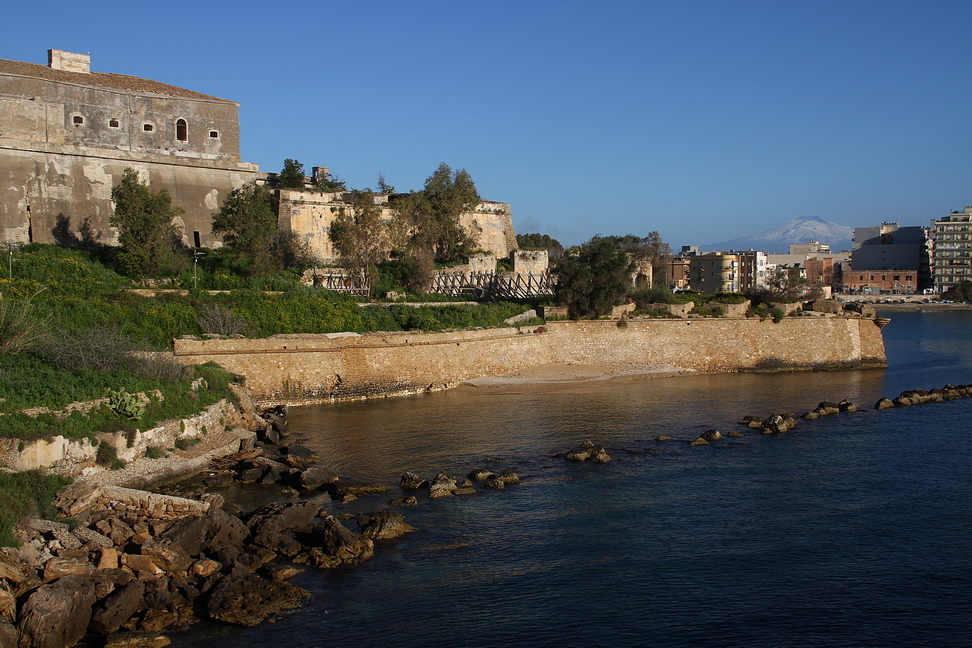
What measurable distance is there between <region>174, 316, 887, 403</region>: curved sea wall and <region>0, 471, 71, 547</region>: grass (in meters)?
9.33

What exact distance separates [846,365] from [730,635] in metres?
25.9

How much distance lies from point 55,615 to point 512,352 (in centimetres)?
2005

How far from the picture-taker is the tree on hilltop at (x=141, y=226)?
1037 inches

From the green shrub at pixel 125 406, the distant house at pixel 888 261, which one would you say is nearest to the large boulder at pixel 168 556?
the green shrub at pixel 125 406

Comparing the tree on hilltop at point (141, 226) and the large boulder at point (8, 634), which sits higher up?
the tree on hilltop at point (141, 226)

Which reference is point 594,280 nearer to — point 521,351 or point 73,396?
point 521,351

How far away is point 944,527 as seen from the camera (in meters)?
13.5

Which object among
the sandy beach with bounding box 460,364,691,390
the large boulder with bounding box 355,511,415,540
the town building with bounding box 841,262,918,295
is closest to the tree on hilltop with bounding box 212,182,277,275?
the sandy beach with bounding box 460,364,691,390

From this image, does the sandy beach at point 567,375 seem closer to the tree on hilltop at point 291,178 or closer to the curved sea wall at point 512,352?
the curved sea wall at point 512,352

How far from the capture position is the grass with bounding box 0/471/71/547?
1098 centimetres

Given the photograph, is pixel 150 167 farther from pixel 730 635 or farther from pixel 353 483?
pixel 730 635

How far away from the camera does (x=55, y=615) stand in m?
9.52

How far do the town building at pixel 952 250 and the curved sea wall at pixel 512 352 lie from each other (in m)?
67.0

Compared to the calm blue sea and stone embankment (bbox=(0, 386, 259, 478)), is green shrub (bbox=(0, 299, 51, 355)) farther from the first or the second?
the calm blue sea
